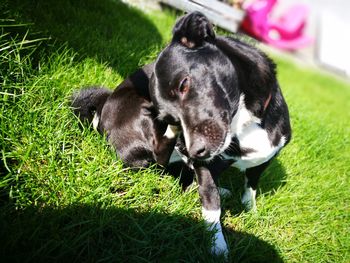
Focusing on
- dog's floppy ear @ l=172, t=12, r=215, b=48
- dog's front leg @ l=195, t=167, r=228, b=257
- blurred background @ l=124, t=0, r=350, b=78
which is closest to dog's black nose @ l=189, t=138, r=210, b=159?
dog's front leg @ l=195, t=167, r=228, b=257

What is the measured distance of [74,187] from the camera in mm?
2080

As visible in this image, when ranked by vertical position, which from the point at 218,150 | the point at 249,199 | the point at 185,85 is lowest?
the point at 249,199

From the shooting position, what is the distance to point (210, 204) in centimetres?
221

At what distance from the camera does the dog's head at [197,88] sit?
2.05 metres

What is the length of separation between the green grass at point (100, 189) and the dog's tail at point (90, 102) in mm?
113

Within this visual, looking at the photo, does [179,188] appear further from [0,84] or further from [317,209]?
[0,84]

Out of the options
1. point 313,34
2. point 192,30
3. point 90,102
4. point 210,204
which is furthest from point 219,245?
point 313,34

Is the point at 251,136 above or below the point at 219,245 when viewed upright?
above

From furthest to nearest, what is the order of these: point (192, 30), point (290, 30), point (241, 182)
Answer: point (290, 30) < point (241, 182) < point (192, 30)

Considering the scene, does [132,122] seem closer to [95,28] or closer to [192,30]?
[192,30]

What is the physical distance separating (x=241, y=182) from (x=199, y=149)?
0.99m

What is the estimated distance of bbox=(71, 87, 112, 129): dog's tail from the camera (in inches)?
105

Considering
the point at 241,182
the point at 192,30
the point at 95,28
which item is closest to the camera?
the point at 192,30

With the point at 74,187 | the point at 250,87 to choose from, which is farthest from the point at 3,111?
the point at 250,87
